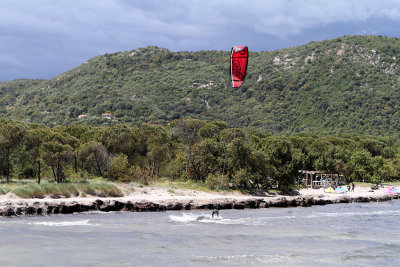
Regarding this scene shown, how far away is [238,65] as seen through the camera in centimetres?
2847

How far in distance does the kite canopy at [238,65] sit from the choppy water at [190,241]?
9.13 meters

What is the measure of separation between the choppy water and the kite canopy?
913cm

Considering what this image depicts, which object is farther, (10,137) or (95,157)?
(95,157)

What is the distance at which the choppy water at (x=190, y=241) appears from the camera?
1673cm

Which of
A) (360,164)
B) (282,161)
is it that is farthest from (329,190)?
(360,164)

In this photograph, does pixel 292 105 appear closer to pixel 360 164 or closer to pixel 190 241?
pixel 360 164

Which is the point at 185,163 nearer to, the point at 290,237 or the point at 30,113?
the point at 290,237

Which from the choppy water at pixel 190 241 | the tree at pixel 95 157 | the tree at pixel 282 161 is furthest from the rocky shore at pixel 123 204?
the tree at pixel 95 157

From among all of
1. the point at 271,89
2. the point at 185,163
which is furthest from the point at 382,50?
the point at 185,163

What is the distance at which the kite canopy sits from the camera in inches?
1096

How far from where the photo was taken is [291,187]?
59.9 metres

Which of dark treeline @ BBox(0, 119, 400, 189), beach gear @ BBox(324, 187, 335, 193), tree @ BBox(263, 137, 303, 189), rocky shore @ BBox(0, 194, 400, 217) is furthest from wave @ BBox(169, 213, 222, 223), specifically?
beach gear @ BBox(324, 187, 335, 193)

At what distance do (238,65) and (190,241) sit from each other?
39.0ft

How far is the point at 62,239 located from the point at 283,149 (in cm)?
4078
